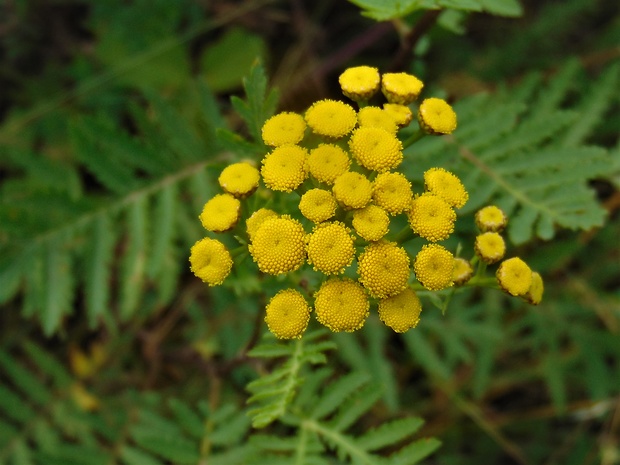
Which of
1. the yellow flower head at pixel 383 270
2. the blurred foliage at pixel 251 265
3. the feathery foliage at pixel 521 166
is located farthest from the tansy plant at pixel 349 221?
the feathery foliage at pixel 521 166

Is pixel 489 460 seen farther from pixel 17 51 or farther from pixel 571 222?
pixel 17 51

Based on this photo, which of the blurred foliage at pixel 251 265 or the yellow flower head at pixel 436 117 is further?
the blurred foliage at pixel 251 265

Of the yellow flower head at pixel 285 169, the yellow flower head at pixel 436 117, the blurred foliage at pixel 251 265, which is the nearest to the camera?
the yellow flower head at pixel 285 169

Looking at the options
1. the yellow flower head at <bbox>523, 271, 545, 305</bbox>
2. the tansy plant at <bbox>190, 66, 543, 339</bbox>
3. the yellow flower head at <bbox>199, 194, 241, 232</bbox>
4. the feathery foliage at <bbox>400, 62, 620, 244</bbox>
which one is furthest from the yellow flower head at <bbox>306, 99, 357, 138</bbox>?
the yellow flower head at <bbox>523, 271, 545, 305</bbox>

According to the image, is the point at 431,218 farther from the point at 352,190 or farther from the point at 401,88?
the point at 401,88

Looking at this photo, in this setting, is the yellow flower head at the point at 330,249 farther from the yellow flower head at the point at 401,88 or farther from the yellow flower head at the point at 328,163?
the yellow flower head at the point at 401,88

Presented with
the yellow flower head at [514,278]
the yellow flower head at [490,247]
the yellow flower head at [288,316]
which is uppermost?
the yellow flower head at [288,316]

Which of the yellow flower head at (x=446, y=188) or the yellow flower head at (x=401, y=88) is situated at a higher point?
the yellow flower head at (x=401, y=88)
